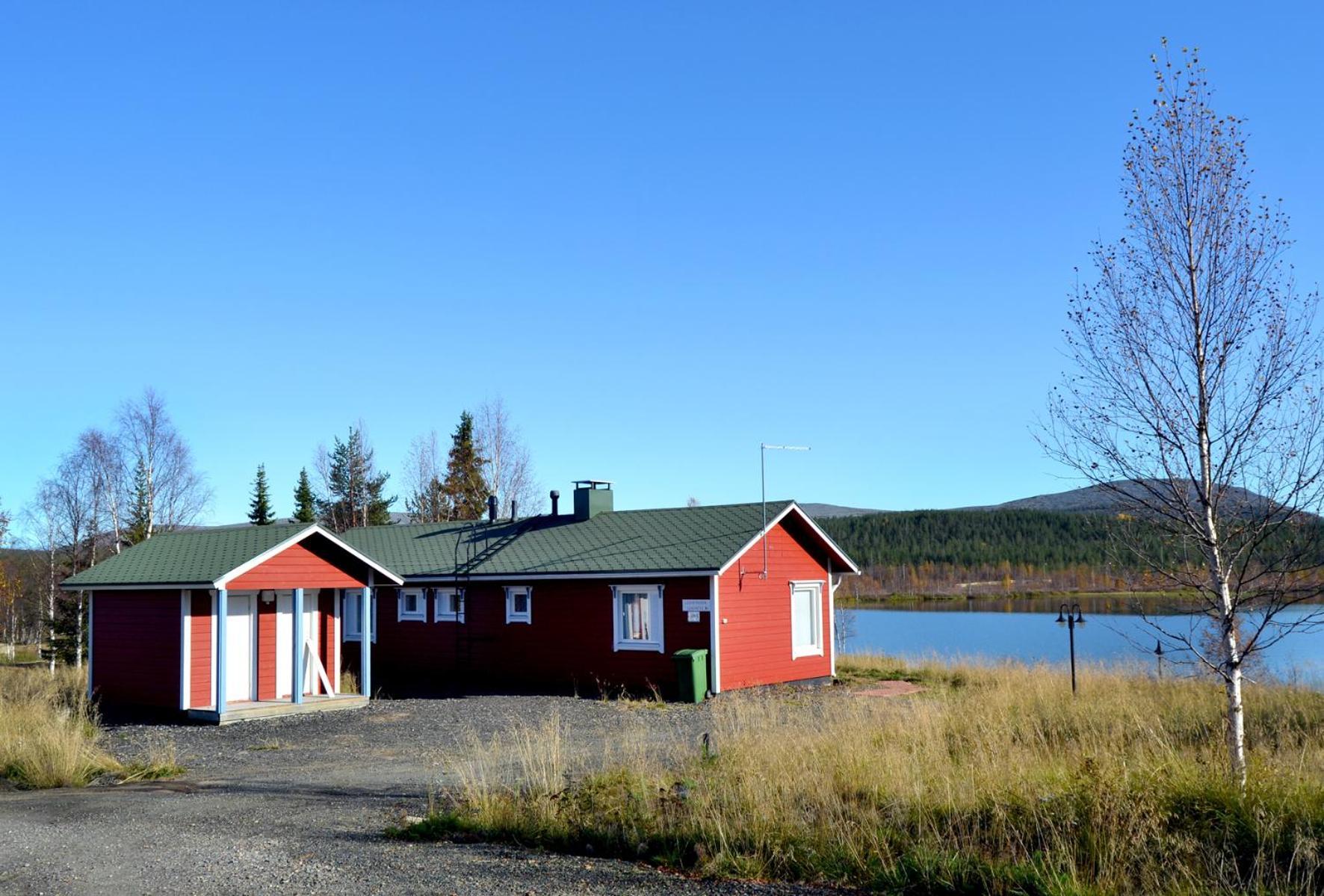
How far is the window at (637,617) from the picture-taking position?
2281 cm

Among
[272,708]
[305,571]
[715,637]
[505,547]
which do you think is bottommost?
[272,708]

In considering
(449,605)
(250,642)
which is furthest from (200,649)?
(449,605)

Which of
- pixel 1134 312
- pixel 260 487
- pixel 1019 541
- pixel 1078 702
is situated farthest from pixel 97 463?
pixel 1019 541

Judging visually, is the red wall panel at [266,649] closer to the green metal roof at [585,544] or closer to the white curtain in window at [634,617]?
the green metal roof at [585,544]

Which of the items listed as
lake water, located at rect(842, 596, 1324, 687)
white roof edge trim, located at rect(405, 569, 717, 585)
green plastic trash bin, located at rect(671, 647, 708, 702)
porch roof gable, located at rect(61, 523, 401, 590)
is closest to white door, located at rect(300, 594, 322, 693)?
porch roof gable, located at rect(61, 523, 401, 590)

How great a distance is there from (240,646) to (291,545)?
6.62 ft

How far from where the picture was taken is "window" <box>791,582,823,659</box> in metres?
24.7

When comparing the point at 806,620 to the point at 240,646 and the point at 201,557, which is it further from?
the point at 201,557

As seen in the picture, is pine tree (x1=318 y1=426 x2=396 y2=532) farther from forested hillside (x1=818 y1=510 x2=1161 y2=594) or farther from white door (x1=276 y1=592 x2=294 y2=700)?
forested hillside (x1=818 y1=510 x2=1161 y2=594)

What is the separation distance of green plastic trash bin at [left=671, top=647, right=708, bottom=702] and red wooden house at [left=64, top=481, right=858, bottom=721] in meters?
0.36

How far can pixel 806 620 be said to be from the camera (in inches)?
998

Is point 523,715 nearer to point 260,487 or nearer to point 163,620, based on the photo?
point 163,620

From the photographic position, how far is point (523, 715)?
62.2ft

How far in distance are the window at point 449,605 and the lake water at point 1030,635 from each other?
40.0 ft
